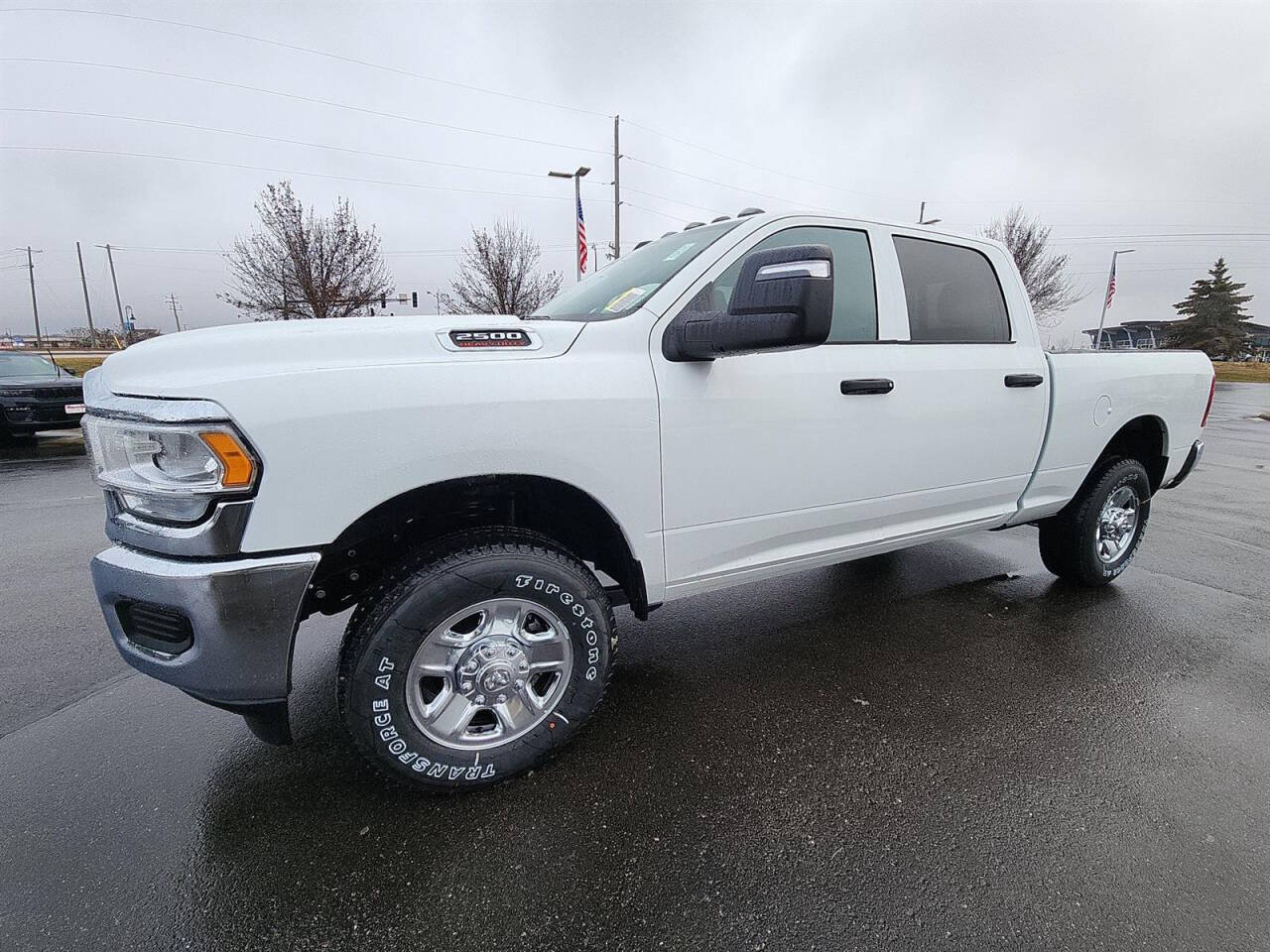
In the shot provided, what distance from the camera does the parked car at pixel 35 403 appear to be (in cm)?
920

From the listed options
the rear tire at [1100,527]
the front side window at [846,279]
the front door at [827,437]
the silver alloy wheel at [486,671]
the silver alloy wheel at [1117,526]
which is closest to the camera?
the silver alloy wheel at [486,671]

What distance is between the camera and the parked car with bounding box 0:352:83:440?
9203 millimetres

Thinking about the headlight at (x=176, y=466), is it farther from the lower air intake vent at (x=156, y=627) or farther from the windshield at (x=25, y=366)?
the windshield at (x=25, y=366)

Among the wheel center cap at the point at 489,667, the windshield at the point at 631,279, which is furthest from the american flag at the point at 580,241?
the wheel center cap at the point at 489,667

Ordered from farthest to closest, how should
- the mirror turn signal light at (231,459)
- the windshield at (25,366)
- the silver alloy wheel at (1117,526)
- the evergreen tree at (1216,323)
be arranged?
Answer: the evergreen tree at (1216,323) < the windshield at (25,366) < the silver alloy wheel at (1117,526) < the mirror turn signal light at (231,459)

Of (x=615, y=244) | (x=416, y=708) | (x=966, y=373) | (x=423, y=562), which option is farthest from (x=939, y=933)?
(x=615, y=244)

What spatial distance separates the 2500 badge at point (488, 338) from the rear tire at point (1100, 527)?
347 centimetres

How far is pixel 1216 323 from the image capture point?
50125 mm

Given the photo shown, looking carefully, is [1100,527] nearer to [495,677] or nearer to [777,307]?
[777,307]

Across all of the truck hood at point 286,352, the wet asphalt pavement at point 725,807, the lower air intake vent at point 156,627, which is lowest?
the wet asphalt pavement at point 725,807

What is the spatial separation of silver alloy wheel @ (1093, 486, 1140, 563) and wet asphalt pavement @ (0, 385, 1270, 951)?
56 cm

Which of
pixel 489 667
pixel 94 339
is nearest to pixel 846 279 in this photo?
pixel 489 667

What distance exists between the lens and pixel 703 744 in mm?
2371

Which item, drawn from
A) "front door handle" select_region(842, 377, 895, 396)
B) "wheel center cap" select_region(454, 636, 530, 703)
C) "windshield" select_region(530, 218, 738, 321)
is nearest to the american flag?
"windshield" select_region(530, 218, 738, 321)
